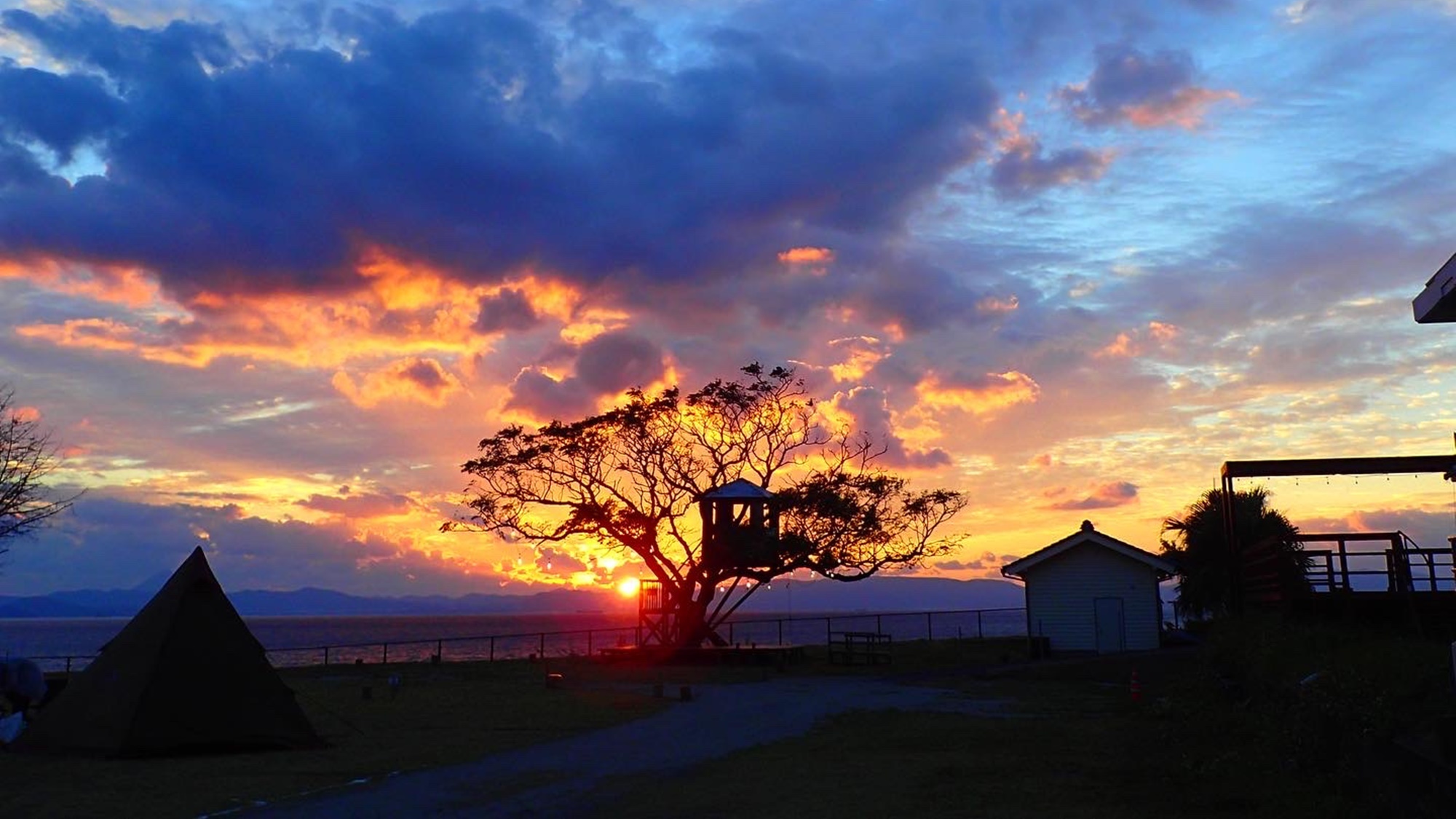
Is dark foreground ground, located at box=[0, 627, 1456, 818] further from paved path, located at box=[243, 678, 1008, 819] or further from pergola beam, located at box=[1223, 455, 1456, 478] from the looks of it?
pergola beam, located at box=[1223, 455, 1456, 478]

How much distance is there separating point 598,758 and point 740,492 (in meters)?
25.7

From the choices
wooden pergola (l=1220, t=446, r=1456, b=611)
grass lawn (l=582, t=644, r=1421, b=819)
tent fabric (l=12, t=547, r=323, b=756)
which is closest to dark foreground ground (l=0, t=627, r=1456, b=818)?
grass lawn (l=582, t=644, r=1421, b=819)

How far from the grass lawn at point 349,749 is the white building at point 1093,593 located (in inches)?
593

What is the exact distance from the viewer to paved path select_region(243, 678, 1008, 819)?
38.7 feet

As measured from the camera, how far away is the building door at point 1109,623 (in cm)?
3969

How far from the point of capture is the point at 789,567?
41.2m

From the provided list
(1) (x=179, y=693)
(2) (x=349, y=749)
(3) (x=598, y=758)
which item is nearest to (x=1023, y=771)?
(3) (x=598, y=758)

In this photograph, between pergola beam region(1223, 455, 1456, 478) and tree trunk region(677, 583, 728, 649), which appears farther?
tree trunk region(677, 583, 728, 649)

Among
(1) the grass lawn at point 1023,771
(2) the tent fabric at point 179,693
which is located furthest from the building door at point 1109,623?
(2) the tent fabric at point 179,693

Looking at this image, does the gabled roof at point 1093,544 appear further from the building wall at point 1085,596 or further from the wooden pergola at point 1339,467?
the wooden pergola at point 1339,467

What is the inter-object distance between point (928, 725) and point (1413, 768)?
1143cm

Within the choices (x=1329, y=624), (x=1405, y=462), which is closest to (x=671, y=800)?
(x=1329, y=624)

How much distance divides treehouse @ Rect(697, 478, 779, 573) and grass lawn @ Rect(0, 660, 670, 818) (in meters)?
9.31

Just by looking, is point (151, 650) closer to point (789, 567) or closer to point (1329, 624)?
point (1329, 624)
